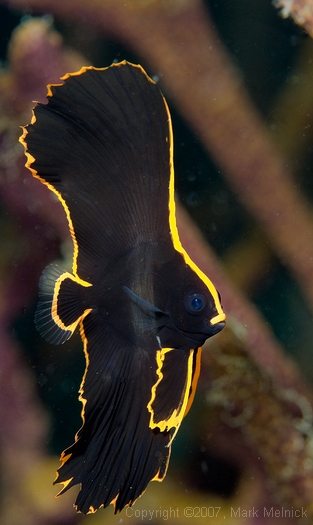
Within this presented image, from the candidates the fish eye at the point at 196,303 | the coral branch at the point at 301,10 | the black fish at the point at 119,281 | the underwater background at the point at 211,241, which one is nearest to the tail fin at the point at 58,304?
the black fish at the point at 119,281

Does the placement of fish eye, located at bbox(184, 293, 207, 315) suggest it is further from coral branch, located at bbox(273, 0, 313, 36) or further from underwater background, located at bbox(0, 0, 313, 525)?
coral branch, located at bbox(273, 0, 313, 36)

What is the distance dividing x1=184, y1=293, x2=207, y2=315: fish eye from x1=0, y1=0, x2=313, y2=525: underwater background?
0.57 meters

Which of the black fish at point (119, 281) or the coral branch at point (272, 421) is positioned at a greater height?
the black fish at point (119, 281)

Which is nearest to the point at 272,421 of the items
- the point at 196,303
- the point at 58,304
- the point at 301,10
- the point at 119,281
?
the point at 196,303

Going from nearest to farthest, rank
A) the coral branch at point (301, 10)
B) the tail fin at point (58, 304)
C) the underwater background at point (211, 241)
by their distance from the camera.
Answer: the tail fin at point (58, 304)
the coral branch at point (301, 10)
the underwater background at point (211, 241)

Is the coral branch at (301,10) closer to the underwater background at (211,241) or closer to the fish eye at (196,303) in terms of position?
the underwater background at (211,241)

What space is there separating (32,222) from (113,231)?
0.63 meters

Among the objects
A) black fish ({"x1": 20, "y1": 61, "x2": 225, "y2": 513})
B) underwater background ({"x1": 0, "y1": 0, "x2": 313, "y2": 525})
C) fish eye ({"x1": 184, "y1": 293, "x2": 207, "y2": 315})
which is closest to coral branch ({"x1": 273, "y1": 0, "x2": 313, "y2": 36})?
underwater background ({"x1": 0, "y1": 0, "x2": 313, "y2": 525})

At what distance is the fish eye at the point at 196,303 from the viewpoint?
1.47 m

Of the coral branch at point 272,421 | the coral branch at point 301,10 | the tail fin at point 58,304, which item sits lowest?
the coral branch at point 272,421

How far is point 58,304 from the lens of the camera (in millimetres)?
1611

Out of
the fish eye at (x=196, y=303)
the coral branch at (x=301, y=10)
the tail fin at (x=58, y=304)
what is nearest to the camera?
the fish eye at (x=196, y=303)

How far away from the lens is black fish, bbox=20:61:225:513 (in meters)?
1.50

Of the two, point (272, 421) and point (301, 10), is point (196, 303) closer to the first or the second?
point (272, 421)
